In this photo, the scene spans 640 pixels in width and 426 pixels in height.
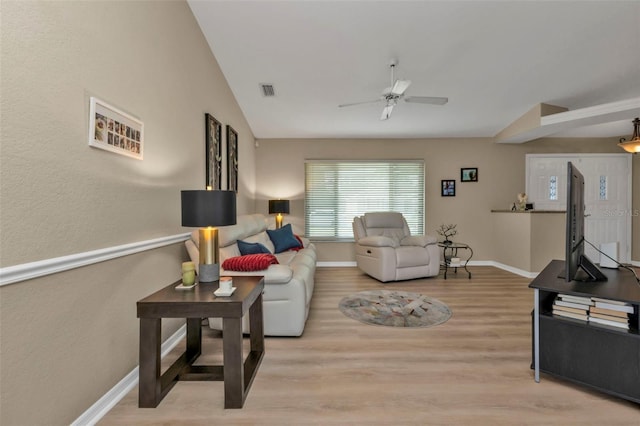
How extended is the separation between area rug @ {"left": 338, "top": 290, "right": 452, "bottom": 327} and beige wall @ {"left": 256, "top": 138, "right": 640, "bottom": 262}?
2039 millimetres

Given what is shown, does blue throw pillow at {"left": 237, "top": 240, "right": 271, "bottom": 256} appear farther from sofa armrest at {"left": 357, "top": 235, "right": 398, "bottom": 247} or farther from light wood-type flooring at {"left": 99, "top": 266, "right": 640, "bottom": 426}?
sofa armrest at {"left": 357, "top": 235, "right": 398, "bottom": 247}

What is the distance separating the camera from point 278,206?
508cm

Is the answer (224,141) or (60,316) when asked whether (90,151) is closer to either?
(60,316)

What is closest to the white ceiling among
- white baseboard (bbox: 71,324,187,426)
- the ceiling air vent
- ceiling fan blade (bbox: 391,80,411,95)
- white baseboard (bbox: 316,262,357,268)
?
the ceiling air vent

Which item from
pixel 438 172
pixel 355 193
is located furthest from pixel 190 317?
pixel 438 172

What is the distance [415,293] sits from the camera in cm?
379

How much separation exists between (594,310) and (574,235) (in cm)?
45

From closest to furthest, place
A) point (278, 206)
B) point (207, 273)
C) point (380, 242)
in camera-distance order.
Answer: point (207, 273), point (380, 242), point (278, 206)

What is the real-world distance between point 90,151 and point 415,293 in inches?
143

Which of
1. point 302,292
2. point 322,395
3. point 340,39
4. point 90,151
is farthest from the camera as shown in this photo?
point 340,39

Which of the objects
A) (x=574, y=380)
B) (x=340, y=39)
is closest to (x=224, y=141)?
(x=340, y=39)

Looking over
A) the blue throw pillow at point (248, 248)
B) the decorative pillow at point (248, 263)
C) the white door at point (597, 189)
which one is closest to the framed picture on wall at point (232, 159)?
the blue throw pillow at point (248, 248)

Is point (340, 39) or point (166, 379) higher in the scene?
point (340, 39)

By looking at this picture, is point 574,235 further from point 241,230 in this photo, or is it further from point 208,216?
point 241,230
